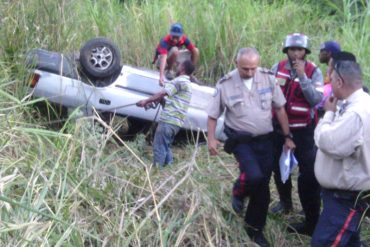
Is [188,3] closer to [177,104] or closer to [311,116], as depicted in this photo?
[177,104]

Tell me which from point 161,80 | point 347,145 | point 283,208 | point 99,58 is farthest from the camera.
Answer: point 161,80


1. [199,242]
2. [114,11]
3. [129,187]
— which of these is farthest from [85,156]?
[114,11]

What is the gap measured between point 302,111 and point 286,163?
0.42m

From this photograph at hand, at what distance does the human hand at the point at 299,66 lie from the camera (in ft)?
20.7

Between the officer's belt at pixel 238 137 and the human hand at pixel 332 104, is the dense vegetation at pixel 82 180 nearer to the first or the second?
the officer's belt at pixel 238 137

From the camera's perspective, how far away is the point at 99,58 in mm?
8617

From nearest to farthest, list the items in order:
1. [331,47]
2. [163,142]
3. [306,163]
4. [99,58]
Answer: [306,163] < [331,47] < [163,142] < [99,58]

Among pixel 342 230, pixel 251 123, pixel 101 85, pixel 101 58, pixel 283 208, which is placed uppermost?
pixel 251 123

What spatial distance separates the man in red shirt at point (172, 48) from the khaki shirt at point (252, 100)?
9.24 feet

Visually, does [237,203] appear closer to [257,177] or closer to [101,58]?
[257,177]

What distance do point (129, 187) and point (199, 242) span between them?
61 cm

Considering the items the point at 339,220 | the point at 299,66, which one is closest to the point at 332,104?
the point at 339,220

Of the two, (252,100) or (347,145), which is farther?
(252,100)

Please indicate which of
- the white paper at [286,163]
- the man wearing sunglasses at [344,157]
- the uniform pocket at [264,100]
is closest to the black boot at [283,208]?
the white paper at [286,163]
